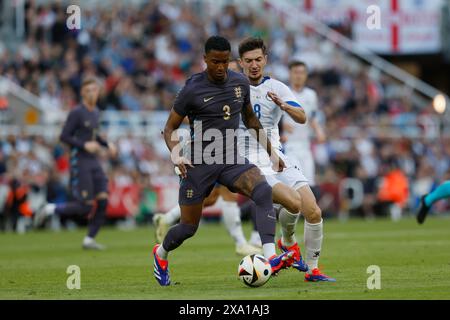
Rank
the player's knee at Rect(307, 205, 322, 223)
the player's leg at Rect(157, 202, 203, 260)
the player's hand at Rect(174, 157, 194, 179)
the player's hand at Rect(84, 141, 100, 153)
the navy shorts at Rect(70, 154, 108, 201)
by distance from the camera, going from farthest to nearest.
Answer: the navy shorts at Rect(70, 154, 108, 201) → the player's hand at Rect(84, 141, 100, 153) → the player's knee at Rect(307, 205, 322, 223) → the player's leg at Rect(157, 202, 203, 260) → the player's hand at Rect(174, 157, 194, 179)

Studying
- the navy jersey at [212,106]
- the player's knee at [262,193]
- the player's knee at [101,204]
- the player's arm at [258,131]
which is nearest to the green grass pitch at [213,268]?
the player's knee at [101,204]

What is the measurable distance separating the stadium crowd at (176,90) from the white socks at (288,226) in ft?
46.3

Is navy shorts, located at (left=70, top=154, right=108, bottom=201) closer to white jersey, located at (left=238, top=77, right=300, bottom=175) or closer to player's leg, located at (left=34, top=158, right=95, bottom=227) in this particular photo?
player's leg, located at (left=34, top=158, right=95, bottom=227)

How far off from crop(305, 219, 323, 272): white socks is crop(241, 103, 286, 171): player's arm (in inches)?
28.5

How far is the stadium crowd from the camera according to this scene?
26891 mm

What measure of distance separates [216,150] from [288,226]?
175cm

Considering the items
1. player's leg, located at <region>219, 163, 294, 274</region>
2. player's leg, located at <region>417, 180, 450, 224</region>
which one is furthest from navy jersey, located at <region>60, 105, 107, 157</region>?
player's leg, located at <region>219, 163, 294, 274</region>

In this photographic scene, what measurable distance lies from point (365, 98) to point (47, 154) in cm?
1034

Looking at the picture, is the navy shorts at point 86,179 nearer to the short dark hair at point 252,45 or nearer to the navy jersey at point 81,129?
the navy jersey at point 81,129

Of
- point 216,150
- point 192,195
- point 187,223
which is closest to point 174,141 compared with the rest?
point 216,150

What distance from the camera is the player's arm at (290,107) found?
10648 mm

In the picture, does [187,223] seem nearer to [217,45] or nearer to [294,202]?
[294,202]

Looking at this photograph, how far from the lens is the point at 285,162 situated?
1143 cm

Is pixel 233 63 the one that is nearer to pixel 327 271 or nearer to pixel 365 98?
pixel 327 271
